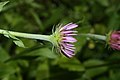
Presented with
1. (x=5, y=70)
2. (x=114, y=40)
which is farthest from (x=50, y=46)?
(x=114, y=40)

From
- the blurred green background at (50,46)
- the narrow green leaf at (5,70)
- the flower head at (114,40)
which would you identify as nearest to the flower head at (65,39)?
the flower head at (114,40)

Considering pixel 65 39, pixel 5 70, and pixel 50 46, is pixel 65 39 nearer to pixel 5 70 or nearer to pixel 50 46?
pixel 50 46

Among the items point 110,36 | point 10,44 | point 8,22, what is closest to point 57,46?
point 110,36

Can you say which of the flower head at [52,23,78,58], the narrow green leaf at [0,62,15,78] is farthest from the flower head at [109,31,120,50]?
the narrow green leaf at [0,62,15,78]

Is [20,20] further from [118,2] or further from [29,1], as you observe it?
[118,2]

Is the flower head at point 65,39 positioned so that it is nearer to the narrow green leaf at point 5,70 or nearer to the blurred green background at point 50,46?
the blurred green background at point 50,46
